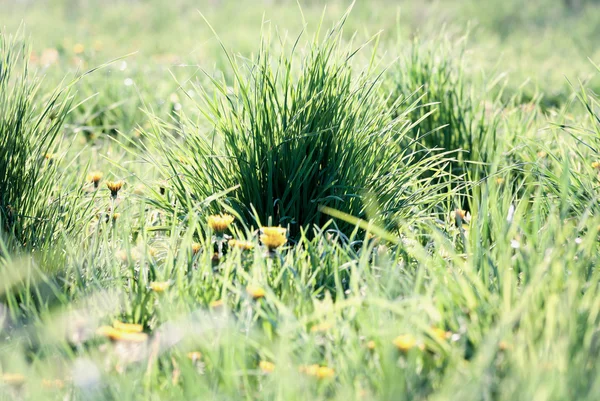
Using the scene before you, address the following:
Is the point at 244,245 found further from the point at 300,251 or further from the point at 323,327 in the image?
the point at 323,327

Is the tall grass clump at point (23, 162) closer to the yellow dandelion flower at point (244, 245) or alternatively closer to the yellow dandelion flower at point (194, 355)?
the yellow dandelion flower at point (244, 245)

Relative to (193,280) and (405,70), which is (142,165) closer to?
(405,70)

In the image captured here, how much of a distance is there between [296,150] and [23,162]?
2.48 feet

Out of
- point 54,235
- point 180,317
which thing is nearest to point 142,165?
point 54,235

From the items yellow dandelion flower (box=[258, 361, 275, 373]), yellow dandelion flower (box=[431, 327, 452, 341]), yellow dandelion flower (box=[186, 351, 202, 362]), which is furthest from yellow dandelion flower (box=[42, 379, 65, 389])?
yellow dandelion flower (box=[431, 327, 452, 341])

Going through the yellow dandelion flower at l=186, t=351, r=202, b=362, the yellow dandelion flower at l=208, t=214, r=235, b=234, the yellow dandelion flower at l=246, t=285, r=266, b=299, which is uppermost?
the yellow dandelion flower at l=208, t=214, r=235, b=234

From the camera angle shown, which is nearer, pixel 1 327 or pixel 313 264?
pixel 1 327

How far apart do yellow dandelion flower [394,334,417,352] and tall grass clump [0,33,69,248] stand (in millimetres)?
1030

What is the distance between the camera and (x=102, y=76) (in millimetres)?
4211

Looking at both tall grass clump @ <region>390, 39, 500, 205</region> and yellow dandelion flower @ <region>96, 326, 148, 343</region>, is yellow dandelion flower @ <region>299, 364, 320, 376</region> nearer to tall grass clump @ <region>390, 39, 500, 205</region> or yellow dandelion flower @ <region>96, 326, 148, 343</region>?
yellow dandelion flower @ <region>96, 326, 148, 343</region>

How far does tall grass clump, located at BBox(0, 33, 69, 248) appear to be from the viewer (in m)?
1.82

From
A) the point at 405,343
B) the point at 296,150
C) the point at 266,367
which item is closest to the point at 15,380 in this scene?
the point at 266,367

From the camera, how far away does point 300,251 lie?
176 centimetres

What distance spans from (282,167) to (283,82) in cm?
26
